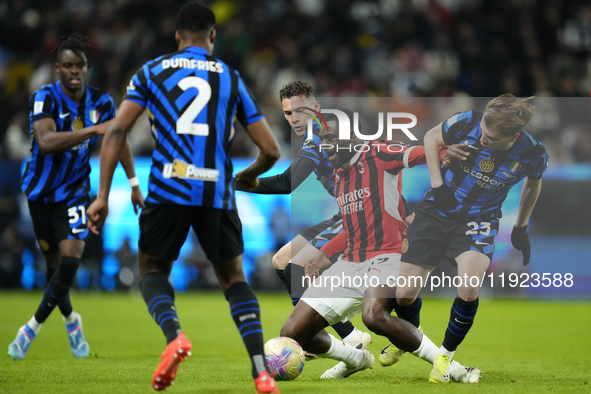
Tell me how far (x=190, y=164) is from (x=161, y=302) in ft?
2.66

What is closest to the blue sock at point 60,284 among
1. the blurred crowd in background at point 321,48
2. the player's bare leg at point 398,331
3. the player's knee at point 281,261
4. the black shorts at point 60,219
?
the black shorts at point 60,219

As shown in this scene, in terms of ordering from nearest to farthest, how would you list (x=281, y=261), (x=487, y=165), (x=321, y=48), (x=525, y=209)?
(x=487, y=165), (x=525, y=209), (x=281, y=261), (x=321, y=48)

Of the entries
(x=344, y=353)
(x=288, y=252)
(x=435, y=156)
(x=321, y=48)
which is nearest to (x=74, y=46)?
(x=288, y=252)

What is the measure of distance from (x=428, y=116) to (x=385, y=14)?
32.9 feet

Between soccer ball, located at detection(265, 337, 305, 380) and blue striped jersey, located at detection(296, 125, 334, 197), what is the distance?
1454 mm

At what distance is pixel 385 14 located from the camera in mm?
16797

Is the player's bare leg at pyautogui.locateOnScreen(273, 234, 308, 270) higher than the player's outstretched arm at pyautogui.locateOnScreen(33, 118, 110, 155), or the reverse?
the player's outstretched arm at pyautogui.locateOnScreen(33, 118, 110, 155)

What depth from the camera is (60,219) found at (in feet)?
20.3

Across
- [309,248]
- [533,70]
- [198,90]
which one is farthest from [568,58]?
[198,90]

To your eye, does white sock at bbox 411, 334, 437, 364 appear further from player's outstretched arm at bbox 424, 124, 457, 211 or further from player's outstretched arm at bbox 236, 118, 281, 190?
player's outstretched arm at bbox 236, 118, 281, 190

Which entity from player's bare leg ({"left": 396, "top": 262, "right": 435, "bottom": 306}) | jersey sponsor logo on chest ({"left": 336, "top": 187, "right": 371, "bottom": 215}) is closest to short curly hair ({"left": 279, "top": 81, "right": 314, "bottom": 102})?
jersey sponsor logo on chest ({"left": 336, "top": 187, "right": 371, "bottom": 215})

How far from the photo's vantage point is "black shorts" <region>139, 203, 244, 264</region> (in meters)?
3.96

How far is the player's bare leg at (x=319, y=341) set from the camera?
203 inches

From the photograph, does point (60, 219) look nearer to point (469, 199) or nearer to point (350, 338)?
point (350, 338)
